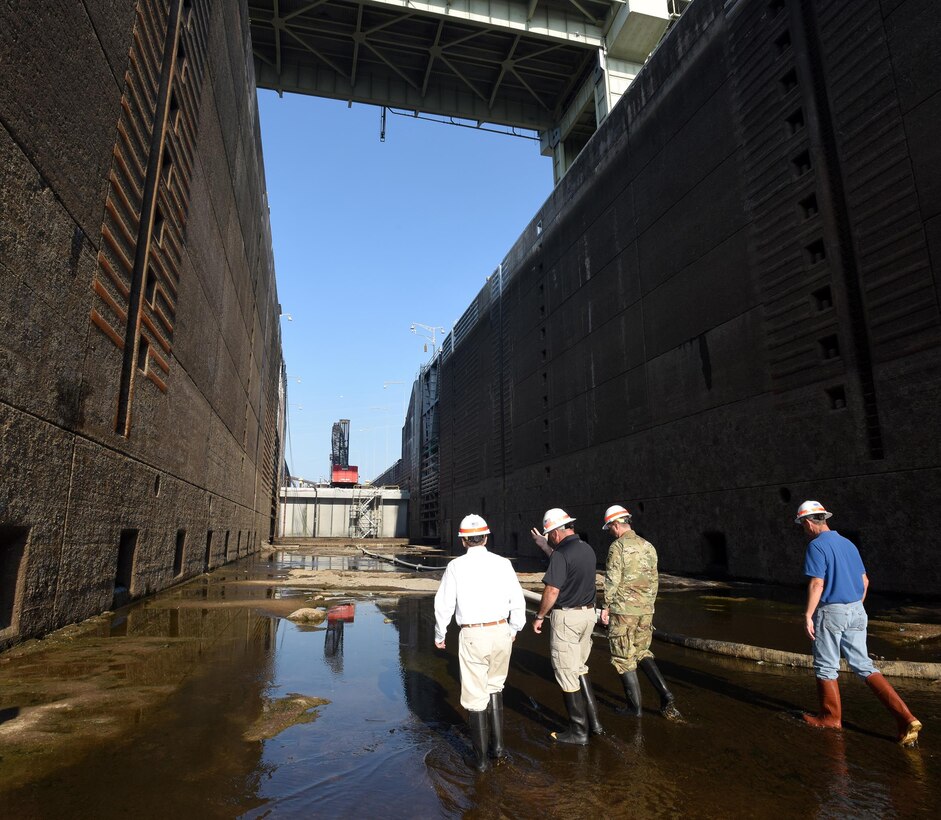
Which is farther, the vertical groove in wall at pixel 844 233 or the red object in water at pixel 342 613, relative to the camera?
the vertical groove in wall at pixel 844 233

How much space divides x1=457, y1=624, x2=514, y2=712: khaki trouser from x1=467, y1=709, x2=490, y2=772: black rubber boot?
0.42 ft

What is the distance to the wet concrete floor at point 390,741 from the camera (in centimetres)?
323

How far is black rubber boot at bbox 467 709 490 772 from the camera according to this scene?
3773 mm

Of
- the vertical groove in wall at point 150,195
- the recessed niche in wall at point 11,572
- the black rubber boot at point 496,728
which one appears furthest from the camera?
the vertical groove in wall at point 150,195

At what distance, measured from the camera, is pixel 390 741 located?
421 centimetres

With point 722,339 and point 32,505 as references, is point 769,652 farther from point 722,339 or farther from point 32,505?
point 722,339

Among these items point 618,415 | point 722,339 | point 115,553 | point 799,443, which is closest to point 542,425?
point 618,415

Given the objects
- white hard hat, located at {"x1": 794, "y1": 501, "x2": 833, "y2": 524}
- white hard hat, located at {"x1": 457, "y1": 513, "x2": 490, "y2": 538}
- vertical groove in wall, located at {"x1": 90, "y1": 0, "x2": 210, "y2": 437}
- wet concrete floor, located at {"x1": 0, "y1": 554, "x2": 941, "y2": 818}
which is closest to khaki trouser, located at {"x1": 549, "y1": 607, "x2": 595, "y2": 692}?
wet concrete floor, located at {"x1": 0, "y1": 554, "x2": 941, "y2": 818}

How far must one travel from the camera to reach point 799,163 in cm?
1431

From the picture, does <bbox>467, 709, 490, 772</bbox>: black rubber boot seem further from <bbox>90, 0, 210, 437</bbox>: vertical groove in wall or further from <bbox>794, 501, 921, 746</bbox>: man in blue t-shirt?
<bbox>90, 0, 210, 437</bbox>: vertical groove in wall

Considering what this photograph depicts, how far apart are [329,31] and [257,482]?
23233mm

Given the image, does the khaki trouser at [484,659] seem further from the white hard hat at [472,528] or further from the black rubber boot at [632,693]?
the black rubber boot at [632,693]

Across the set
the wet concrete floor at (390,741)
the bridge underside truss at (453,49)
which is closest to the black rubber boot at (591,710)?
the wet concrete floor at (390,741)

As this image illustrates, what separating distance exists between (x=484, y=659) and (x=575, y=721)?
0.93 metres
